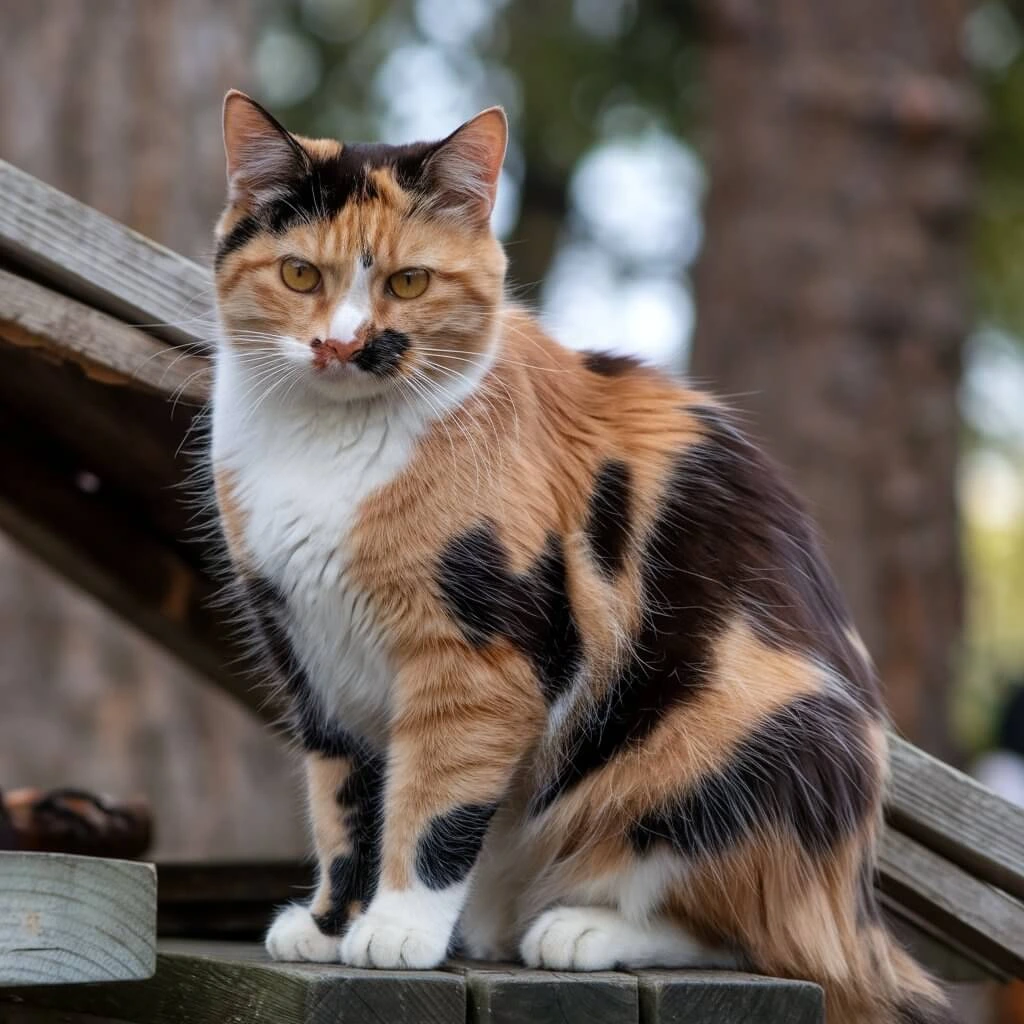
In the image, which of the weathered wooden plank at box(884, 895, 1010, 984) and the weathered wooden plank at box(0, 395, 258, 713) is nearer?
the weathered wooden plank at box(884, 895, 1010, 984)

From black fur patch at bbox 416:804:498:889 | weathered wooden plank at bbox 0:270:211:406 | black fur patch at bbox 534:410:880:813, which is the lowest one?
black fur patch at bbox 416:804:498:889

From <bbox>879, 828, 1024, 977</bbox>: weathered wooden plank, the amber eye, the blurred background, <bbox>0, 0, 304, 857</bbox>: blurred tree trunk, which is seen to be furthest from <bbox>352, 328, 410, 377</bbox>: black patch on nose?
<bbox>0, 0, 304, 857</bbox>: blurred tree trunk

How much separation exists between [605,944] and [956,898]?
0.64m

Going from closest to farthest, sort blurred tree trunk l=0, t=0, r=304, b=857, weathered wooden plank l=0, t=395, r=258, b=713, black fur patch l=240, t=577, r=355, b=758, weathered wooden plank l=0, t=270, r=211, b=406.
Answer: black fur patch l=240, t=577, r=355, b=758
weathered wooden plank l=0, t=270, r=211, b=406
weathered wooden plank l=0, t=395, r=258, b=713
blurred tree trunk l=0, t=0, r=304, b=857

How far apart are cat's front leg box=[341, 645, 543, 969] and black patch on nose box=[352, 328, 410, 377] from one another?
0.40 m

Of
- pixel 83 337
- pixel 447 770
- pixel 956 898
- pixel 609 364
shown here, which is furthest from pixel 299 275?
pixel 956 898

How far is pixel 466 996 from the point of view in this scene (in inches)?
69.7

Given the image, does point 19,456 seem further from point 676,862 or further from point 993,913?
point 993,913

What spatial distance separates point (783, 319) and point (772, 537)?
10.5ft

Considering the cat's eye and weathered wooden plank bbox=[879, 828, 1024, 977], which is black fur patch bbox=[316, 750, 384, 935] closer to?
the cat's eye

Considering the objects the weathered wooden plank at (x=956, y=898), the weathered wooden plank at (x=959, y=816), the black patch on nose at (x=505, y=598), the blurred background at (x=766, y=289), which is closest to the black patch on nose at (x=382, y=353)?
the black patch on nose at (x=505, y=598)

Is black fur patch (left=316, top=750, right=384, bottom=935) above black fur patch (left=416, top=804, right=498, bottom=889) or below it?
below

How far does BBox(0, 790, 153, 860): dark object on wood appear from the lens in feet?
8.95

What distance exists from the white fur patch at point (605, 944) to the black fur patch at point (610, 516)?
478mm
